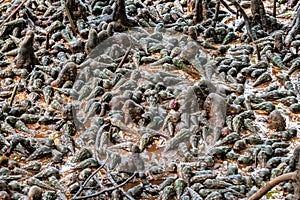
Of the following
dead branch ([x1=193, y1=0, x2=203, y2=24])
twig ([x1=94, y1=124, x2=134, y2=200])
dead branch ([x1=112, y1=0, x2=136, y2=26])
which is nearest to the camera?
twig ([x1=94, y1=124, x2=134, y2=200])

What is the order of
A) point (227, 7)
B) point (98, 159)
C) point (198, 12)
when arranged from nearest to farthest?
point (98, 159)
point (198, 12)
point (227, 7)

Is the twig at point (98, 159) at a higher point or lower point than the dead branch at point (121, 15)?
lower

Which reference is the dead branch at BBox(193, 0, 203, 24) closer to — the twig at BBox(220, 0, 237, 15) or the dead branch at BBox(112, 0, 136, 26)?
the twig at BBox(220, 0, 237, 15)

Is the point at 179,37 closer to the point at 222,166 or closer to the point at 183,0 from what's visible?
the point at 183,0

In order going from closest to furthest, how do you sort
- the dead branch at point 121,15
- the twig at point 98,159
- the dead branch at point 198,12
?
1. the twig at point 98,159
2. the dead branch at point 121,15
3. the dead branch at point 198,12

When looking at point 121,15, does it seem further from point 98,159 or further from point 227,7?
point 98,159

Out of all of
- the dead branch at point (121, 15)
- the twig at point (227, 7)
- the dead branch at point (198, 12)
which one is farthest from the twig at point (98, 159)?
→ the twig at point (227, 7)

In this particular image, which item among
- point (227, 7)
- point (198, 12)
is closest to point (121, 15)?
point (198, 12)

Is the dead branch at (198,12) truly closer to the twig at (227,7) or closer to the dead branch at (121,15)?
the twig at (227,7)

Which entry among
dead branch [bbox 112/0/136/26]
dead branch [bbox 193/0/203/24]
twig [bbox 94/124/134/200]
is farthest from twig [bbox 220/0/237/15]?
twig [bbox 94/124/134/200]

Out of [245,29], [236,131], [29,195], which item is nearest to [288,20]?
[245,29]

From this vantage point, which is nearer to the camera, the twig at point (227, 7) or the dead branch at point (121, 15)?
the dead branch at point (121, 15)
